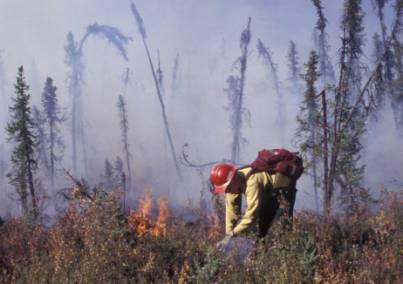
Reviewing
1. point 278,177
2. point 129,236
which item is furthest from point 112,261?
point 278,177

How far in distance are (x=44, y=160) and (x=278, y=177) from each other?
59.4m

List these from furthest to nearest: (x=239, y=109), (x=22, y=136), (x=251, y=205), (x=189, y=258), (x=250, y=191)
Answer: (x=239, y=109)
(x=22, y=136)
(x=250, y=191)
(x=251, y=205)
(x=189, y=258)

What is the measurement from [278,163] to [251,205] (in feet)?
2.46

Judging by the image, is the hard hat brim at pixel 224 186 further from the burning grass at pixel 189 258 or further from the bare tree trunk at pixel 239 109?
the bare tree trunk at pixel 239 109

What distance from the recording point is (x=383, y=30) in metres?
41.2

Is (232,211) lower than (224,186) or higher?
lower

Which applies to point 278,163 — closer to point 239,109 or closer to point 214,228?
point 214,228

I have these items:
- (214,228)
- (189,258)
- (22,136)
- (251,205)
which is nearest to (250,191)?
(251,205)

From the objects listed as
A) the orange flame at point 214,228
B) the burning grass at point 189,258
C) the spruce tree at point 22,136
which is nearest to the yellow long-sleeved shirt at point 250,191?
the burning grass at point 189,258

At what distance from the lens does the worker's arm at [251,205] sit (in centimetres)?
489

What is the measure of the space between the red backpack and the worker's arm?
0.77 ft

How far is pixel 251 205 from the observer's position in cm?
503

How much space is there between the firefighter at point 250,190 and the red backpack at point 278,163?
0.06m

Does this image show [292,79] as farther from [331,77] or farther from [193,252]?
[193,252]
